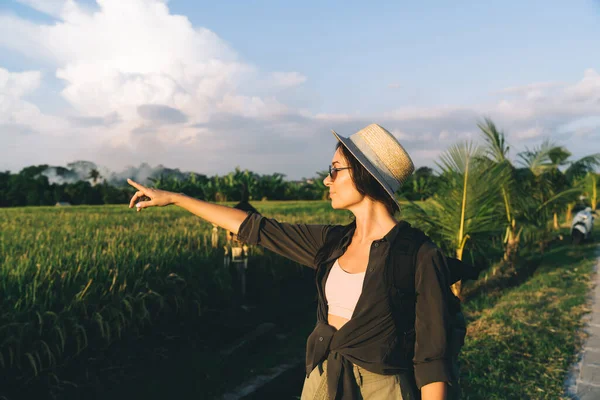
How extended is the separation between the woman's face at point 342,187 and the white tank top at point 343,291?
255mm

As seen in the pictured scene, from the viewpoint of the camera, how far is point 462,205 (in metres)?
6.60

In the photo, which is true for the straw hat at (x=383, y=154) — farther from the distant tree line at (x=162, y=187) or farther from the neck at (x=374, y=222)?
the distant tree line at (x=162, y=187)

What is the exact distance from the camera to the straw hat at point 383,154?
1833mm

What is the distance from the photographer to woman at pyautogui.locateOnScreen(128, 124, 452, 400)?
1.62 meters

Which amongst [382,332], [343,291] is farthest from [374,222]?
[382,332]

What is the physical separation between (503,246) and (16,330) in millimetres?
9131

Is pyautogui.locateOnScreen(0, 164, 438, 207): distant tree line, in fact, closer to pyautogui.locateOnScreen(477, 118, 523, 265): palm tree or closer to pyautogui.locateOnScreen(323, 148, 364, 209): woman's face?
pyautogui.locateOnScreen(477, 118, 523, 265): palm tree

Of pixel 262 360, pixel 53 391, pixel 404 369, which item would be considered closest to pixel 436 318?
pixel 404 369

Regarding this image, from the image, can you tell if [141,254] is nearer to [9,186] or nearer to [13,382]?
[13,382]

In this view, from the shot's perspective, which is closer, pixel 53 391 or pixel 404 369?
pixel 404 369

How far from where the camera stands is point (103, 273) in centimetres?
455

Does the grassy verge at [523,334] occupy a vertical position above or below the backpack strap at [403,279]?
below

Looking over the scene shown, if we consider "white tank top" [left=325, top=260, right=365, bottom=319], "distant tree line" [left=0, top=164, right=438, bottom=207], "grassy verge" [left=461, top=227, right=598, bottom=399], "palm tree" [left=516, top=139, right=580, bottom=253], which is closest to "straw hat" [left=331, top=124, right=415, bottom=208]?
"white tank top" [left=325, top=260, right=365, bottom=319]

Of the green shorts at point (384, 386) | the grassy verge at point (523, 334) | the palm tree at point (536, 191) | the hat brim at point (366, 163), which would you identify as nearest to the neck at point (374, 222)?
the hat brim at point (366, 163)
